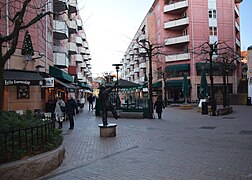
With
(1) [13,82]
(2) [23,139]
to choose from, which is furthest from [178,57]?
(2) [23,139]

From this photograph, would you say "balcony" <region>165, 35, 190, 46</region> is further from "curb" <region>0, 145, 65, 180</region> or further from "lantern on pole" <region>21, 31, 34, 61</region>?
"curb" <region>0, 145, 65, 180</region>

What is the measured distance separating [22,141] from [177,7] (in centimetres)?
4389

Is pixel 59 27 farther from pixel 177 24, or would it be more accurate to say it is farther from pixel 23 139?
pixel 177 24

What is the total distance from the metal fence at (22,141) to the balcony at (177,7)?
42.7m

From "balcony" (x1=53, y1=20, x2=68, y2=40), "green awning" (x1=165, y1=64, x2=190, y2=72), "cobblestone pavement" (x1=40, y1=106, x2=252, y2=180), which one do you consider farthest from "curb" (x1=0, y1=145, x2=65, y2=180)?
"green awning" (x1=165, y1=64, x2=190, y2=72)

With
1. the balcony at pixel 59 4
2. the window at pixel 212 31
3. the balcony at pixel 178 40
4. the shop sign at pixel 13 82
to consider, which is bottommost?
the shop sign at pixel 13 82

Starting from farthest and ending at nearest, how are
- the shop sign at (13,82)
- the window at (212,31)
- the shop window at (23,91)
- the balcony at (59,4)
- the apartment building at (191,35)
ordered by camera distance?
1. the window at (212,31)
2. the apartment building at (191,35)
3. the balcony at (59,4)
4. the shop window at (23,91)
5. the shop sign at (13,82)

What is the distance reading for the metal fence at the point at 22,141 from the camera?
5.69 metres

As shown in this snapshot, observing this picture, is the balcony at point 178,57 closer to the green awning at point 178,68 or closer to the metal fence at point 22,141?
the green awning at point 178,68

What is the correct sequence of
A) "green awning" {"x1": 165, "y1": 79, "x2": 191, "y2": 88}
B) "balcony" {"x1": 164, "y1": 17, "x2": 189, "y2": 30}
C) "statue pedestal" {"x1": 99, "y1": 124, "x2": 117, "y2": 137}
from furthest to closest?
"balcony" {"x1": 164, "y1": 17, "x2": 189, "y2": 30} → "green awning" {"x1": 165, "y1": 79, "x2": 191, "y2": 88} → "statue pedestal" {"x1": 99, "y1": 124, "x2": 117, "y2": 137}

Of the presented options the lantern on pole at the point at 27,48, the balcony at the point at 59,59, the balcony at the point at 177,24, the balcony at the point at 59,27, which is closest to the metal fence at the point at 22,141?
the lantern on pole at the point at 27,48

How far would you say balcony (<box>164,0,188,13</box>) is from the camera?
4535 cm

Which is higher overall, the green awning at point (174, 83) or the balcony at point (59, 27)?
the balcony at point (59, 27)

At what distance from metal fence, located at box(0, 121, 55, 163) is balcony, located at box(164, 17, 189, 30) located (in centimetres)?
4139
